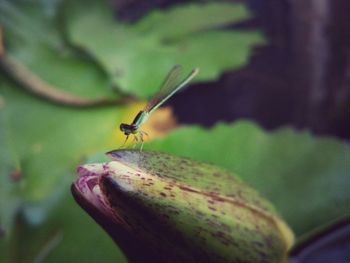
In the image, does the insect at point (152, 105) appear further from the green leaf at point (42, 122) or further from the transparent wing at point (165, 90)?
the green leaf at point (42, 122)

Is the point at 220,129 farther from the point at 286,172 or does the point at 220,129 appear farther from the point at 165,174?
the point at 165,174

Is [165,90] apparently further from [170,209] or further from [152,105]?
[170,209]

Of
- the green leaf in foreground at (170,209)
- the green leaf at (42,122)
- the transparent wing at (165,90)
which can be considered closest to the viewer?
the green leaf in foreground at (170,209)

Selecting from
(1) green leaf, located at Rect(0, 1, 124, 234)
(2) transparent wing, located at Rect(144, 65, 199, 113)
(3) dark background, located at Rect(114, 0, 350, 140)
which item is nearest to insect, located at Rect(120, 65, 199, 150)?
(2) transparent wing, located at Rect(144, 65, 199, 113)

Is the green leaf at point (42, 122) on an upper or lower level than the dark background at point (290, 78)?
lower

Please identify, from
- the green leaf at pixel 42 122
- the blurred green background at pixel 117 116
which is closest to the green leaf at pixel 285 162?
the blurred green background at pixel 117 116

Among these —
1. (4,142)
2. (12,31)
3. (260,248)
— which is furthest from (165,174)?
(12,31)
